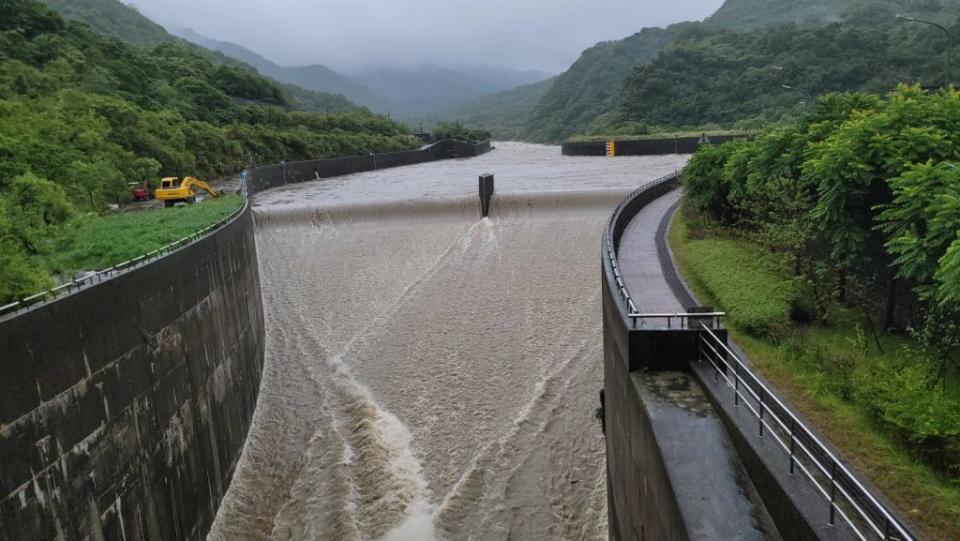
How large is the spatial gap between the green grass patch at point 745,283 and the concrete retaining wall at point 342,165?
85.9 feet

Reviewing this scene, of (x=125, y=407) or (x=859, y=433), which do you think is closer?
(x=859, y=433)

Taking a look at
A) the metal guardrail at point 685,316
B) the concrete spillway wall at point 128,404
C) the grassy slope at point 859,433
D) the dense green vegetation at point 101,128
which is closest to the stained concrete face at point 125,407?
the concrete spillway wall at point 128,404

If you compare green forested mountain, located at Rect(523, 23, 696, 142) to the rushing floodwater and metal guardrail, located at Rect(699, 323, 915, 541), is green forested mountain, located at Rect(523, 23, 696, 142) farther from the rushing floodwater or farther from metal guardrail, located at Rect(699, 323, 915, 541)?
metal guardrail, located at Rect(699, 323, 915, 541)

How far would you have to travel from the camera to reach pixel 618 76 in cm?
15812

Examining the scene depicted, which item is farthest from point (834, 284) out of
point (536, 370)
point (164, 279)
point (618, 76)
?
point (618, 76)

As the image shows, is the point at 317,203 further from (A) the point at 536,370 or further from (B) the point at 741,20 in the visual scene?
(B) the point at 741,20

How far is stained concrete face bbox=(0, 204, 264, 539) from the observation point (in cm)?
789

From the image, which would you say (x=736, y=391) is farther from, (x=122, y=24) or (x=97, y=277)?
(x=122, y=24)

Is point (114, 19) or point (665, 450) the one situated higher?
point (114, 19)

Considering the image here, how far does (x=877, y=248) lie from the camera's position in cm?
1222

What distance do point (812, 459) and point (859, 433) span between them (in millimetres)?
2562

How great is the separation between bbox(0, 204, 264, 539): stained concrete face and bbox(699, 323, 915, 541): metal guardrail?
8.28 metres

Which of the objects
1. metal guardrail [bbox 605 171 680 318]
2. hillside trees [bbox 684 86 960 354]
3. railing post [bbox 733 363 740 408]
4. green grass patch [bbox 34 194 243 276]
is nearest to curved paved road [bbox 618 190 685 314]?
metal guardrail [bbox 605 171 680 318]

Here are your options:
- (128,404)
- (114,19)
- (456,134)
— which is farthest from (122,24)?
(128,404)
